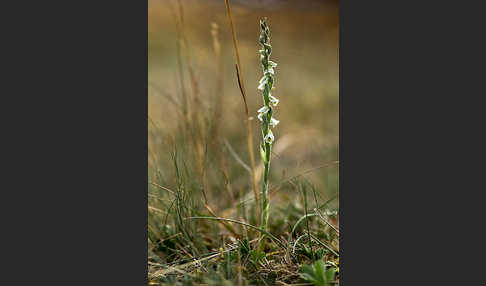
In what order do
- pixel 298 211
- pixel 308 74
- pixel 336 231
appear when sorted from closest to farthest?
pixel 336 231
pixel 298 211
pixel 308 74

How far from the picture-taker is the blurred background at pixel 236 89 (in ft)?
10.9

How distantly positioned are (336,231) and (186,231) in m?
1.10

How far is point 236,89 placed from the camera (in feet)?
18.7

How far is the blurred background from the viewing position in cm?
333

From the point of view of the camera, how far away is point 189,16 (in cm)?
359

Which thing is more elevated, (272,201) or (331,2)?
(331,2)

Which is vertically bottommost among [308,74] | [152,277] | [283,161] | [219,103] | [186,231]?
[152,277]

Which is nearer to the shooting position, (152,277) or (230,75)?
(152,277)

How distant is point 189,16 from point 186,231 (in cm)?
195

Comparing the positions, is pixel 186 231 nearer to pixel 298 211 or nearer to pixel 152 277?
pixel 152 277

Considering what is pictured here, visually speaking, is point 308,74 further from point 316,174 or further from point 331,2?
point 331,2
